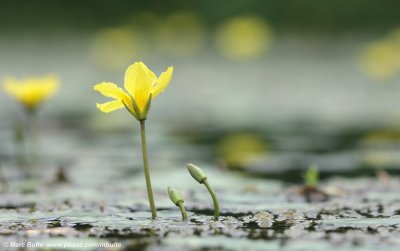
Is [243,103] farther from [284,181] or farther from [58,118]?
[284,181]

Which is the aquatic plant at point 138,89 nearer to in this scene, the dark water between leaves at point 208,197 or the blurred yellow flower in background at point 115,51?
the dark water between leaves at point 208,197

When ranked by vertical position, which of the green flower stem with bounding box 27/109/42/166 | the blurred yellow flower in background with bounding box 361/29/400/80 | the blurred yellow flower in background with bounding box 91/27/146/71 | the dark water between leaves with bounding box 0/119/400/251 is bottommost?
the dark water between leaves with bounding box 0/119/400/251

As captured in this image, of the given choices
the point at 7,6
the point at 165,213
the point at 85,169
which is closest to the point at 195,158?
the point at 85,169

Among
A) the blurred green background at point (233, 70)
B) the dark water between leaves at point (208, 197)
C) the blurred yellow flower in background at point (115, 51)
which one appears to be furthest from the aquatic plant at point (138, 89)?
the blurred yellow flower in background at point (115, 51)

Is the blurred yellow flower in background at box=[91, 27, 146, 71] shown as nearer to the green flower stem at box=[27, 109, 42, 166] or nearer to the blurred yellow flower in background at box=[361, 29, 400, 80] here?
the blurred yellow flower in background at box=[361, 29, 400, 80]

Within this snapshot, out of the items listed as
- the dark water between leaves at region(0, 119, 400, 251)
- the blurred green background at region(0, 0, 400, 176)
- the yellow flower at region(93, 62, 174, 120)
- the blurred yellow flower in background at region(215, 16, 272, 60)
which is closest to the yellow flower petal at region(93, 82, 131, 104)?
the yellow flower at region(93, 62, 174, 120)
